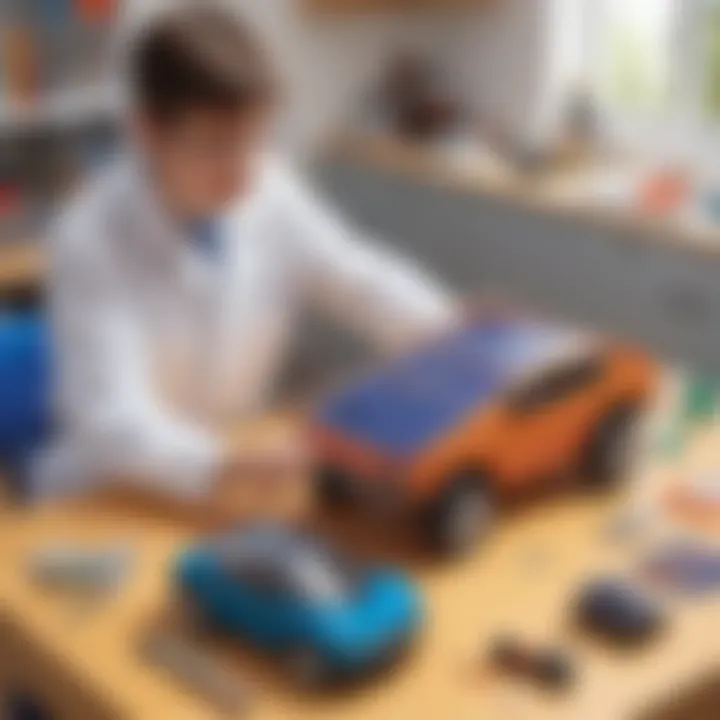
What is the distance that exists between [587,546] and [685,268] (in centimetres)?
102

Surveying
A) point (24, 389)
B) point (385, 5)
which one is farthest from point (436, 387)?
point (385, 5)

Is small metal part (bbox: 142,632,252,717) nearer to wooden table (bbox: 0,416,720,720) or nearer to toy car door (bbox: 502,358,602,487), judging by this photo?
wooden table (bbox: 0,416,720,720)

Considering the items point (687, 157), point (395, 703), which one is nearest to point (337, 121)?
point (687, 157)

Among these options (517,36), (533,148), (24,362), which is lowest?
(24,362)

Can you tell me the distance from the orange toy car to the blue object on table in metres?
0.43

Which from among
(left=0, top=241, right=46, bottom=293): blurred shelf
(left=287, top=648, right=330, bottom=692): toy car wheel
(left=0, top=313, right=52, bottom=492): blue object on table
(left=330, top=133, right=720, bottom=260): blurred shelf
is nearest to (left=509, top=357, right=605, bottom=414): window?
(left=287, top=648, right=330, bottom=692): toy car wheel

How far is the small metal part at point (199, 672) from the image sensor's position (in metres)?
0.80

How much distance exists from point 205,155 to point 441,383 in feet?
1.03

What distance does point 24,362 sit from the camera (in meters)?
1.34

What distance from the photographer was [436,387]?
3.23 feet

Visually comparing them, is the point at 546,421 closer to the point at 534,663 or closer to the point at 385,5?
the point at 534,663

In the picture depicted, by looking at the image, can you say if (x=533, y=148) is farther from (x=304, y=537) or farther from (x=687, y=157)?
(x=304, y=537)

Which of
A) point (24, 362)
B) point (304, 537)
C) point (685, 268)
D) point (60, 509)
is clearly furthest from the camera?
point (685, 268)

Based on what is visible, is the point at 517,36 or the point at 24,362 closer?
the point at 24,362
